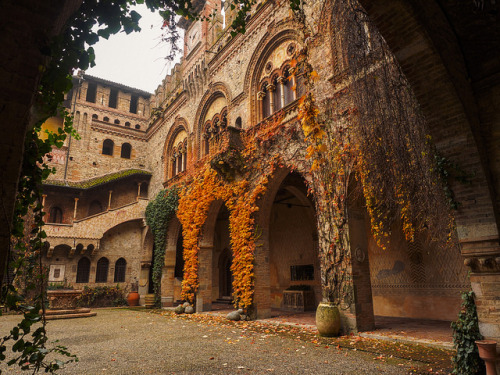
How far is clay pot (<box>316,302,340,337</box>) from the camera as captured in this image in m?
7.46

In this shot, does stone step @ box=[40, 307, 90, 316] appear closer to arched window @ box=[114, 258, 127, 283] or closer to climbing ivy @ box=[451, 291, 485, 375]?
arched window @ box=[114, 258, 127, 283]

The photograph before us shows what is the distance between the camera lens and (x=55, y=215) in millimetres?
20062

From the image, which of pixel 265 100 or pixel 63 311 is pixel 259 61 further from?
pixel 63 311

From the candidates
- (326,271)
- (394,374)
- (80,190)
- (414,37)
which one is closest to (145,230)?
(80,190)

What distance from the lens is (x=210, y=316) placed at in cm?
1211

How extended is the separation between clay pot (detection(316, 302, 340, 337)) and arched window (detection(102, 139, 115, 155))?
20.1 m

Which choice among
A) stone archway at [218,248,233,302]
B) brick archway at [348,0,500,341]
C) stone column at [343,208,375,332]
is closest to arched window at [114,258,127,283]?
stone archway at [218,248,233,302]

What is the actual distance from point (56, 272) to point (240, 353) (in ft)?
50.2

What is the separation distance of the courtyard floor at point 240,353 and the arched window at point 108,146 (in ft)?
52.9

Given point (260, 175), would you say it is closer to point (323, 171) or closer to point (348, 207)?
point (323, 171)

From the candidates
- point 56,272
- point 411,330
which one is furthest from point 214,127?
point 56,272

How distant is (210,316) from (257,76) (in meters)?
9.22

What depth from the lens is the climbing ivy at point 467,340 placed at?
436cm

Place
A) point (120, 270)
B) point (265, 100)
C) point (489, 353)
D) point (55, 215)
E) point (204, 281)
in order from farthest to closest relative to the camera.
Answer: point (55, 215) → point (120, 270) → point (204, 281) → point (265, 100) → point (489, 353)
